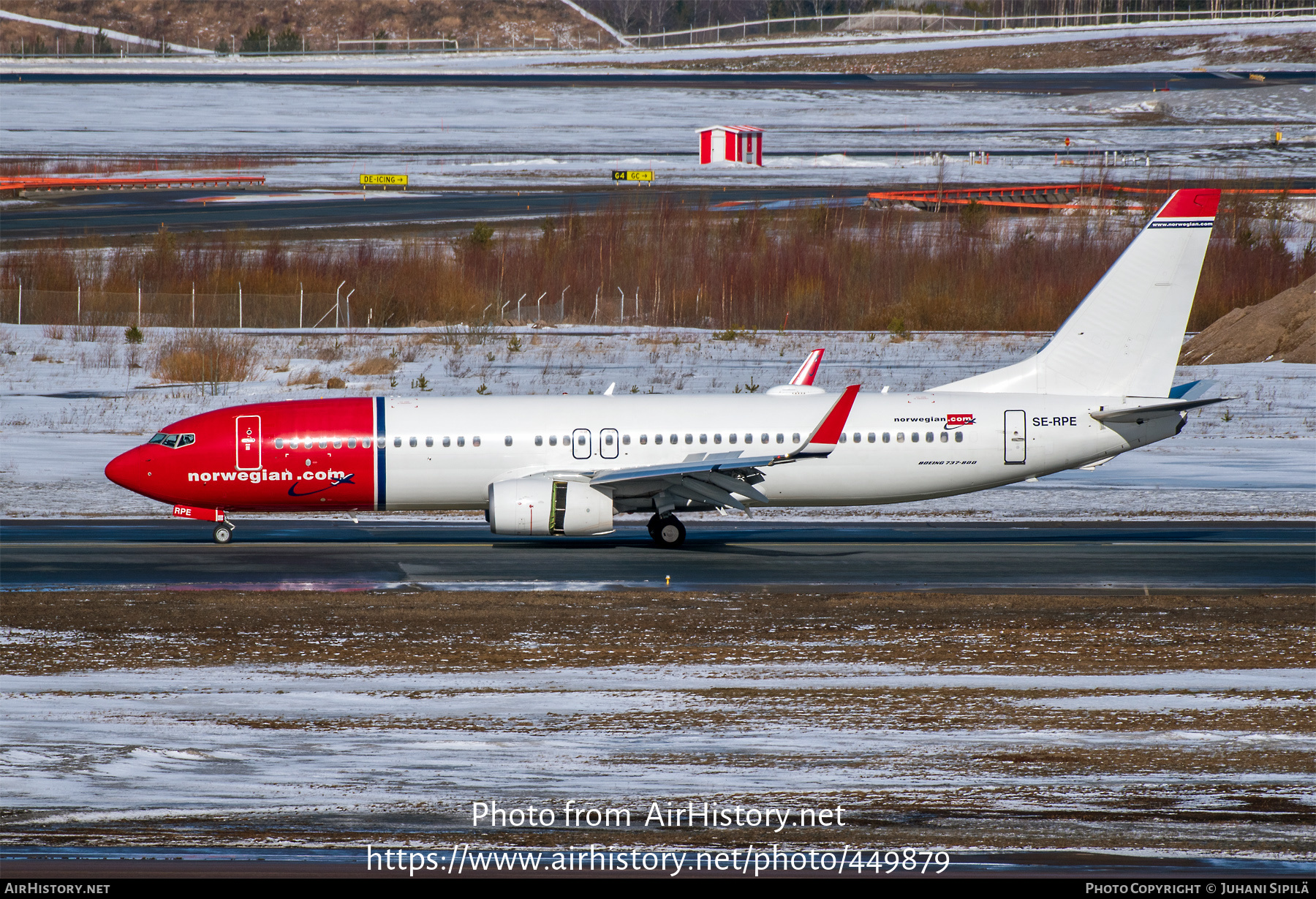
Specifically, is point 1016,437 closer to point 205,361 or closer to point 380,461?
point 380,461

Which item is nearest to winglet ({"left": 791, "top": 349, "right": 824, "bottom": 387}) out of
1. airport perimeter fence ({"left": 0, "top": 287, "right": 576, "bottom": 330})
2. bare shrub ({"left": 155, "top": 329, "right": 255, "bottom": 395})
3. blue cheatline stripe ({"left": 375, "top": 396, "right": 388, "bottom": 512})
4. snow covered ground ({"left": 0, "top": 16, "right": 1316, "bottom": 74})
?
blue cheatline stripe ({"left": 375, "top": 396, "right": 388, "bottom": 512})

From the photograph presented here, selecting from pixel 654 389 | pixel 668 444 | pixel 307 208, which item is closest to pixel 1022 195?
pixel 307 208

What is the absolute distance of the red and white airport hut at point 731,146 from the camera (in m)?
110

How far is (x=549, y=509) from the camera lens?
29797mm

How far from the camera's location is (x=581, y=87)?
156m

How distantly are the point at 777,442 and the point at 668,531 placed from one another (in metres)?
3.22

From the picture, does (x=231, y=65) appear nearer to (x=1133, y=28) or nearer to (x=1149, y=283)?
(x=1133, y=28)

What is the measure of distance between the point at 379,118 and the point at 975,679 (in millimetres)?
128391

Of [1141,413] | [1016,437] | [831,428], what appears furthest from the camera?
[1016,437]

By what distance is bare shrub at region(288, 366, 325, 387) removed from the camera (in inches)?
2000

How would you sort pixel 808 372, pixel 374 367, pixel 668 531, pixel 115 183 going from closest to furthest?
1. pixel 668 531
2. pixel 808 372
3. pixel 374 367
4. pixel 115 183

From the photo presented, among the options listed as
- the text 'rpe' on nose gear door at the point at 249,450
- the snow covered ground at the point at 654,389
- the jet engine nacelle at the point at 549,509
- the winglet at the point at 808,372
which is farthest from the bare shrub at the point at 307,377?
the winglet at the point at 808,372

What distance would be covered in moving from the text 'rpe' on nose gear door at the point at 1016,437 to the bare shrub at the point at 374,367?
92.9ft

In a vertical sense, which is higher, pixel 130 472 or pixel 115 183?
pixel 115 183
